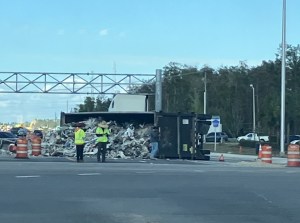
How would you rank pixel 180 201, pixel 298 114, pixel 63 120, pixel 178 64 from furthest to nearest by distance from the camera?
pixel 178 64, pixel 298 114, pixel 63 120, pixel 180 201

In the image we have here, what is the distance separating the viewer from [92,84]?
7094 centimetres

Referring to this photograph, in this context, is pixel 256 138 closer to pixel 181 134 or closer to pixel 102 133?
pixel 181 134

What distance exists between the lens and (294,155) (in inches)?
1238

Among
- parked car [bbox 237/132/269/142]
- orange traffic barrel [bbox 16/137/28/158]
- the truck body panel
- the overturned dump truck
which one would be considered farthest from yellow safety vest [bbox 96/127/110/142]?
parked car [bbox 237/132/269/142]

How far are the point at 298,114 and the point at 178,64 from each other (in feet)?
97.8


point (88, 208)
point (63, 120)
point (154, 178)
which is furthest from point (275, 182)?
point (63, 120)

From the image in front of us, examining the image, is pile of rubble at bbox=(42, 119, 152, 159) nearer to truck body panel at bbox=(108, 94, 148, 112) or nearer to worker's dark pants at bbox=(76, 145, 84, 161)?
truck body panel at bbox=(108, 94, 148, 112)

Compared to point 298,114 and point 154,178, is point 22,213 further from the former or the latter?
point 298,114

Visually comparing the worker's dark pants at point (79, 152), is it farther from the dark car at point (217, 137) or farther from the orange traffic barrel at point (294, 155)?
the dark car at point (217, 137)

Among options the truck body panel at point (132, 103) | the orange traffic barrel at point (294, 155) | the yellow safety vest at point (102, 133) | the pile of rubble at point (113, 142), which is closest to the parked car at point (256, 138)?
the truck body panel at point (132, 103)

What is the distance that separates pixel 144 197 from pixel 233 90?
72.6 metres

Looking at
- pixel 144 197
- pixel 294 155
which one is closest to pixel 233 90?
pixel 294 155

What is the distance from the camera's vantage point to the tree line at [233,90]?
75375 mm

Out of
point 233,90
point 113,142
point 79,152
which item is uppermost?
point 233,90
